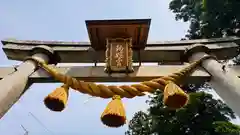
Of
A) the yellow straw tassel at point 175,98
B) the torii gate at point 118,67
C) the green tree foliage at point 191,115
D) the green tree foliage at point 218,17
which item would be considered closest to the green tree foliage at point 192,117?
the green tree foliage at point 191,115

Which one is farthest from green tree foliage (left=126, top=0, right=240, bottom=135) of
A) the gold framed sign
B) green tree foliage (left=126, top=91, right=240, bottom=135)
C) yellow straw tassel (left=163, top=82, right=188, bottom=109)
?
yellow straw tassel (left=163, top=82, right=188, bottom=109)

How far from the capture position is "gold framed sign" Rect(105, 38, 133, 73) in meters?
2.89

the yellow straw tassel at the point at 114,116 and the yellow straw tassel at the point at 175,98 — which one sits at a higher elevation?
the yellow straw tassel at the point at 175,98

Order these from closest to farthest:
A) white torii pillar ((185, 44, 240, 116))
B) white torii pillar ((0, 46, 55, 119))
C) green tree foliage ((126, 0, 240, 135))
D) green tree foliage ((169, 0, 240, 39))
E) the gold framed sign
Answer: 1. white torii pillar ((185, 44, 240, 116))
2. white torii pillar ((0, 46, 55, 119))
3. the gold framed sign
4. green tree foliage ((169, 0, 240, 39))
5. green tree foliage ((126, 0, 240, 135))

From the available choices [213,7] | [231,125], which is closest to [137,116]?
[231,125]

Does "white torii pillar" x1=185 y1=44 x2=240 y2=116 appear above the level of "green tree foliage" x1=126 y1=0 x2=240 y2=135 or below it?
above

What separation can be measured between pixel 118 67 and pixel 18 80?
1.08m

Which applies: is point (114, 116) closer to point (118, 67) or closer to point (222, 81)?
point (118, 67)

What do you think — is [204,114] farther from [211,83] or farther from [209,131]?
[211,83]

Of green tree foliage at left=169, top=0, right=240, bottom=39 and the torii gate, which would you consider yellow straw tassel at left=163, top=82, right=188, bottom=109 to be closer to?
the torii gate

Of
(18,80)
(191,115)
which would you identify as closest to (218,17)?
(191,115)

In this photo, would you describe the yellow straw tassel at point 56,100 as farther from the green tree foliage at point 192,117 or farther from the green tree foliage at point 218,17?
the green tree foliage at point 192,117

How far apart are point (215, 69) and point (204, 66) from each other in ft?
0.64

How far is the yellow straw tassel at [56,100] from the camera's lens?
91.0 inches
